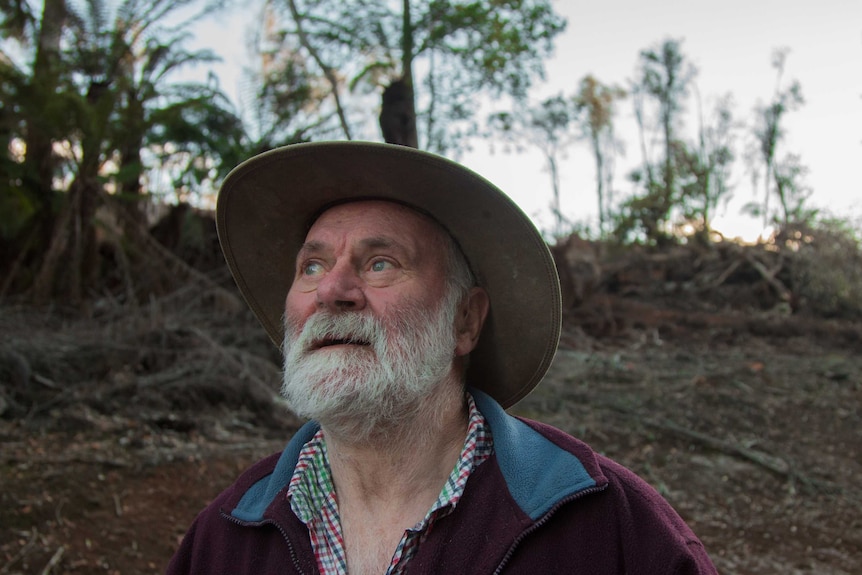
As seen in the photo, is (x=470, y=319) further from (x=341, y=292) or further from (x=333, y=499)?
(x=333, y=499)

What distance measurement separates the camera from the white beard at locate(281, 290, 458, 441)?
1.69 meters

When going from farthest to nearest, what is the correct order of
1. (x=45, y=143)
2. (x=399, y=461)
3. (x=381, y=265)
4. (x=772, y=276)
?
(x=772, y=276), (x=45, y=143), (x=381, y=265), (x=399, y=461)

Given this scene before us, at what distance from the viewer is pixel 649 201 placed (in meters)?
19.2

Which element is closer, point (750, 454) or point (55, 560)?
point (55, 560)

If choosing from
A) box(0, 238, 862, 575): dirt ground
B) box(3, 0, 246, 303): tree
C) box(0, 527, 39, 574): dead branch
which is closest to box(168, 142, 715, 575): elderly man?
box(0, 527, 39, 574): dead branch

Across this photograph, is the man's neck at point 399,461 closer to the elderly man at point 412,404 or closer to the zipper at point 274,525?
the elderly man at point 412,404

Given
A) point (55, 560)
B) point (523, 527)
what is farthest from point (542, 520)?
point (55, 560)

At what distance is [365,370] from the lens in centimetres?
171

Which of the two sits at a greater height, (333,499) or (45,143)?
(45,143)

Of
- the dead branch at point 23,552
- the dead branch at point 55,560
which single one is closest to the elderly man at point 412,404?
the dead branch at point 55,560

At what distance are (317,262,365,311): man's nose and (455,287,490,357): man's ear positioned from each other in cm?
32

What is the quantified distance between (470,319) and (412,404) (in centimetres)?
39

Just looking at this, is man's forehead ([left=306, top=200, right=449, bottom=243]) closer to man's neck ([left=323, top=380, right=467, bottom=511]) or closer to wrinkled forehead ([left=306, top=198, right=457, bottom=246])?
wrinkled forehead ([left=306, top=198, right=457, bottom=246])

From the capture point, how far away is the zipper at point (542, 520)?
1396mm
